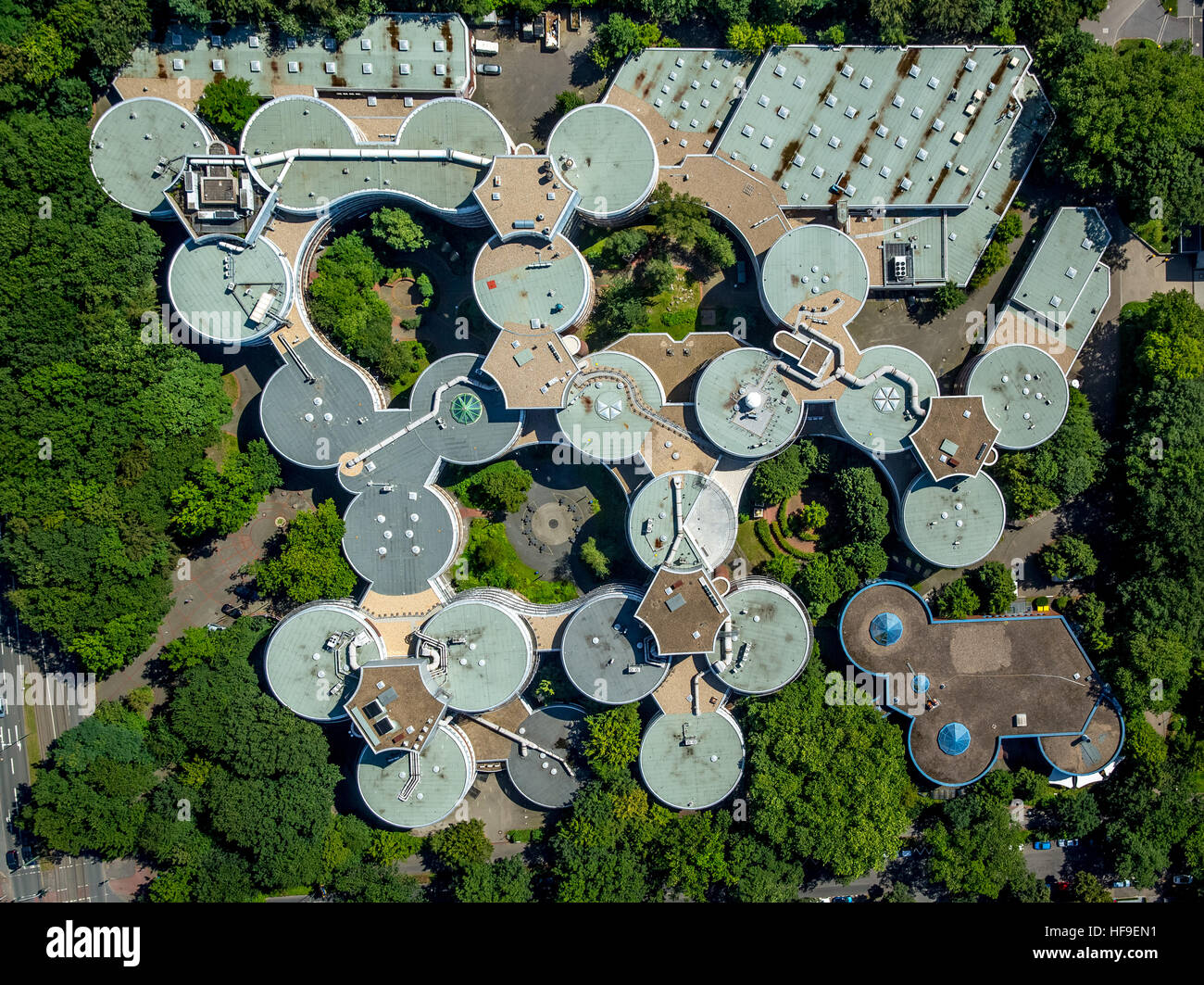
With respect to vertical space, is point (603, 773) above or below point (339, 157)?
below

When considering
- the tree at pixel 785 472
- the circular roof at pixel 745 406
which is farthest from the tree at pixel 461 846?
the circular roof at pixel 745 406

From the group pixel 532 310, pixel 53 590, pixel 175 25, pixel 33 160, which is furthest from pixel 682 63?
pixel 53 590

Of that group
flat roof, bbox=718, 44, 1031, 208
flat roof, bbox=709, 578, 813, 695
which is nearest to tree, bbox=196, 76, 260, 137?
flat roof, bbox=718, 44, 1031, 208

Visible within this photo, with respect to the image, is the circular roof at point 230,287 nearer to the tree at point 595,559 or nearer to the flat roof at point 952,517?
the tree at point 595,559

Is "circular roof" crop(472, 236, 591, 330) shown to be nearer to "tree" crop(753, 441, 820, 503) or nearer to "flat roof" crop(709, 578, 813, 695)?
"tree" crop(753, 441, 820, 503)

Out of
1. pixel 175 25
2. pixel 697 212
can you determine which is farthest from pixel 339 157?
pixel 697 212
